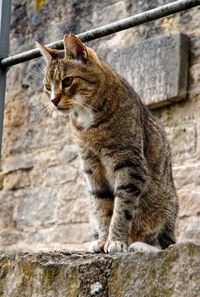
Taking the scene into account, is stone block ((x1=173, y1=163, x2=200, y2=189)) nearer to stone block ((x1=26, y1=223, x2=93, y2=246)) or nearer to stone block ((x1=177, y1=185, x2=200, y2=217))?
stone block ((x1=177, y1=185, x2=200, y2=217))

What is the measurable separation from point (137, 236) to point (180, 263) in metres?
1.39

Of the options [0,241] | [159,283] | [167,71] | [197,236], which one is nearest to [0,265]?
[159,283]

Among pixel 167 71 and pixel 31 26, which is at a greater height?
pixel 31 26

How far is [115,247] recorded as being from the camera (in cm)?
319

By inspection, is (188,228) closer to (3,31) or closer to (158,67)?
(158,67)

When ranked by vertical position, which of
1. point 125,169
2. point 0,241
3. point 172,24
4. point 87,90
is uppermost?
point 172,24

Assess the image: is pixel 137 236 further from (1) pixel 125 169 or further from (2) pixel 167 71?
(2) pixel 167 71

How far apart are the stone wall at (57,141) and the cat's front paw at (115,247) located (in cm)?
230

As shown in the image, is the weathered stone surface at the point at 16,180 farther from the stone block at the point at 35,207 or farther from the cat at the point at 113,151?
the cat at the point at 113,151

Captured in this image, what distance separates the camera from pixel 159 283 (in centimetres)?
224

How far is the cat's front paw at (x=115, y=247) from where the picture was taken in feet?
10.4

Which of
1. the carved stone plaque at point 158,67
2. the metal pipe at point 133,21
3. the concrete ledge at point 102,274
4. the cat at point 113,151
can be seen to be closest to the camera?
the concrete ledge at point 102,274

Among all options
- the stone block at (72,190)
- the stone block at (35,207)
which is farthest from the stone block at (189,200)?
the stone block at (35,207)

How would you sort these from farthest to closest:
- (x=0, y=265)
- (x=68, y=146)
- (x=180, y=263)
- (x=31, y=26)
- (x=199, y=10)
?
(x=31, y=26), (x=68, y=146), (x=199, y=10), (x=0, y=265), (x=180, y=263)
